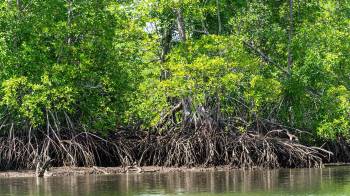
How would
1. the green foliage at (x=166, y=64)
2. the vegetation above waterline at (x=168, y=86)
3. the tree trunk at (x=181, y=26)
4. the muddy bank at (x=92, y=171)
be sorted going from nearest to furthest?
the muddy bank at (x=92, y=171)
the vegetation above waterline at (x=168, y=86)
the green foliage at (x=166, y=64)
the tree trunk at (x=181, y=26)

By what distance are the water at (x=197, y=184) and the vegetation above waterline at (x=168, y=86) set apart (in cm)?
167

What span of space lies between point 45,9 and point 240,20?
19.4ft

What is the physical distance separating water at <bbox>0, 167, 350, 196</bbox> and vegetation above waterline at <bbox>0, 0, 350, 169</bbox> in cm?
167

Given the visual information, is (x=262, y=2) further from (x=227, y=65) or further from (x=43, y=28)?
(x=43, y=28)

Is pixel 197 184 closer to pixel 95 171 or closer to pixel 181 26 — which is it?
pixel 95 171

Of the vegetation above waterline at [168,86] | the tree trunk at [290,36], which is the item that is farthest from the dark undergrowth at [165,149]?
the tree trunk at [290,36]

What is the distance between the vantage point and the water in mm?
14266

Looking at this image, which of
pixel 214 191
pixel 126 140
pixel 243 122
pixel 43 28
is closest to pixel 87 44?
pixel 43 28

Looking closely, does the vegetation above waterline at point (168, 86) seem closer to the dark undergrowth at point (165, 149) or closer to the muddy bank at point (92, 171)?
the dark undergrowth at point (165, 149)

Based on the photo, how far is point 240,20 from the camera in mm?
24062

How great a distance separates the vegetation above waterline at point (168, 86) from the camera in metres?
20.4

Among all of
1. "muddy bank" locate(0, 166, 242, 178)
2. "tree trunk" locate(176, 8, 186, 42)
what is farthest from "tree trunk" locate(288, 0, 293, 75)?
"muddy bank" locate(0, 166, 242, 178)

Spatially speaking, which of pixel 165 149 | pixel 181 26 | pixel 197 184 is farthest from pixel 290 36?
pixel 197 184

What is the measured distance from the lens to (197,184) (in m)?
16.0
